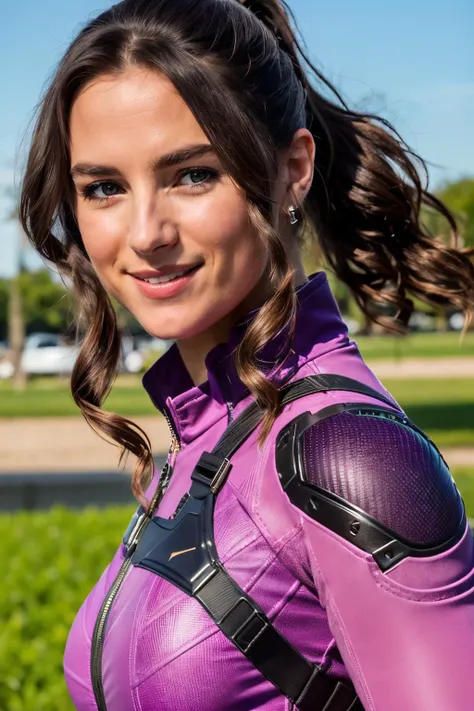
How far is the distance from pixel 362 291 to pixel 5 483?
752 cm

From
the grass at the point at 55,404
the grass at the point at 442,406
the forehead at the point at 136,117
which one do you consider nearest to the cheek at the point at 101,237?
the forehead at the point at 136,117

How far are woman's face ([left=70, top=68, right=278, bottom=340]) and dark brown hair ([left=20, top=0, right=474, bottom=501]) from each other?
30 mm

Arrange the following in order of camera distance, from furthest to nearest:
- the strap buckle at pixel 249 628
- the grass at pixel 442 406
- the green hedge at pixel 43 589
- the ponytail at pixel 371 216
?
the grass at pixel 442 406
the green hedge at pixel 43 589
the ponytail at pixel 371 216
the strap buckle at pixel 249 628

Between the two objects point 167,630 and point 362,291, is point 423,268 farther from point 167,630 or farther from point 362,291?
point 167,630

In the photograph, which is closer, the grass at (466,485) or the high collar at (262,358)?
A: the high collar at (262,358)

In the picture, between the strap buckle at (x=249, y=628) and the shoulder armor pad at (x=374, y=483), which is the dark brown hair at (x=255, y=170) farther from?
the strap buckle at (x=249, y=628)

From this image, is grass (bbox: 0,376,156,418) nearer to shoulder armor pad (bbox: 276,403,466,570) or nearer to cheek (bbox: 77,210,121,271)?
cheek (bbox: 77,210,121,271)

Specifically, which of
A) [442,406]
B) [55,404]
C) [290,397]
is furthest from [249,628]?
[55,404]

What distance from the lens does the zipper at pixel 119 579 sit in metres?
1.62

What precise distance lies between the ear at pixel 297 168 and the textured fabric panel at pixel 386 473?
1.57ft

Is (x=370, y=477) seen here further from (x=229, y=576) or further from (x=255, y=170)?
(x=255, y=170)

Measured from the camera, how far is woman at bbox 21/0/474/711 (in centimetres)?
131

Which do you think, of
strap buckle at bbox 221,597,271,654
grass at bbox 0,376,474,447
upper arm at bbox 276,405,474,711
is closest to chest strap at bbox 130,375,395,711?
strap buckle at bbox 221,597,271,654

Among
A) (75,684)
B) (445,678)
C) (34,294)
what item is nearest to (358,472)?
(445,678)
